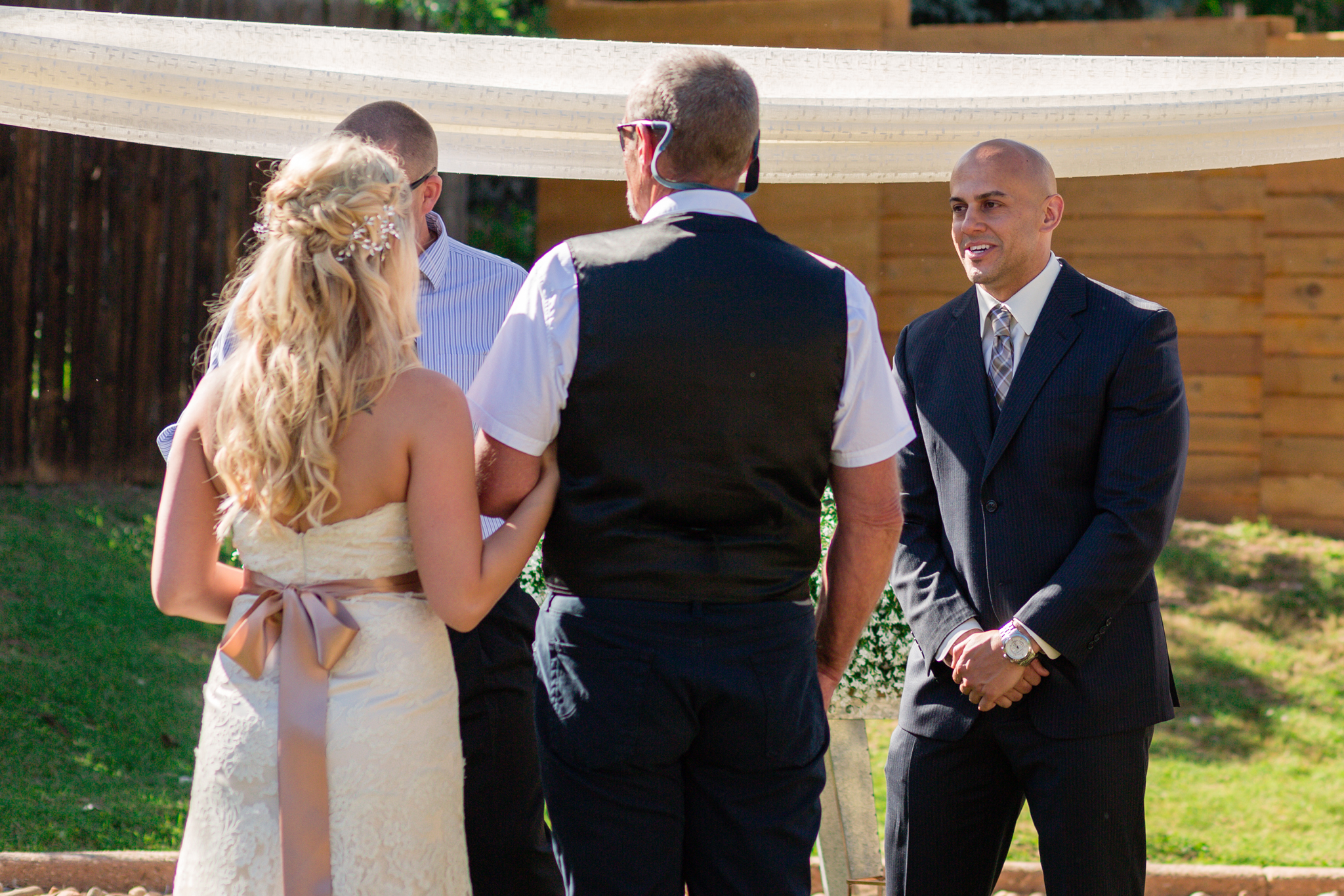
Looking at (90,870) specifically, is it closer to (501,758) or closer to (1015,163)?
(501,758)

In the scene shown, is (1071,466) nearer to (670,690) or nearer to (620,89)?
(670,690)

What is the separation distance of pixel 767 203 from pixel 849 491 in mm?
5528

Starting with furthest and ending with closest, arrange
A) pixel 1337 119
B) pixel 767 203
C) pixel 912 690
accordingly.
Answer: pixel 767 203
pixel 1337 119
pixel 912 690

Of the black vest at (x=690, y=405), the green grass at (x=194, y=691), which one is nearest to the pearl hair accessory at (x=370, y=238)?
the black vest at (x=690, y=405)

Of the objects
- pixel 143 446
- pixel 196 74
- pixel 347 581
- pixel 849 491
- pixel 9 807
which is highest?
pixel 196 74

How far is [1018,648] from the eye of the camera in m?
2.54

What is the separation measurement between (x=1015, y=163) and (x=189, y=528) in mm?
1797

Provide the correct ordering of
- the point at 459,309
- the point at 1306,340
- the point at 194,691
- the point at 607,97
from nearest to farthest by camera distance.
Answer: the point at 459,309 → the point at 607,97 → the point at 194,691 → the point at 1306,340

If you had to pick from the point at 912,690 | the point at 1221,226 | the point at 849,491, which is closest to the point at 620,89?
the point at 849,491

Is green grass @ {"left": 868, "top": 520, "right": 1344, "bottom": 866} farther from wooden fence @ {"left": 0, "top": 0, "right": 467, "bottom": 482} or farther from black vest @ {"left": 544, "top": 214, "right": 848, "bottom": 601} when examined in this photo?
wooden fence @ {"left": 0, "top": 0, "right": 467, "bottom": 482}

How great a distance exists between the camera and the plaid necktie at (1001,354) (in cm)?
271

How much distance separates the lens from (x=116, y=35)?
2871 millimetres

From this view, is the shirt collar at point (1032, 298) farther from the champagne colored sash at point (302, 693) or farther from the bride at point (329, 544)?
the champagne colored sash at point (302, 693)

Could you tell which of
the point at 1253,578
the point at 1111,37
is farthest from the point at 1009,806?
the point at 1111,37
